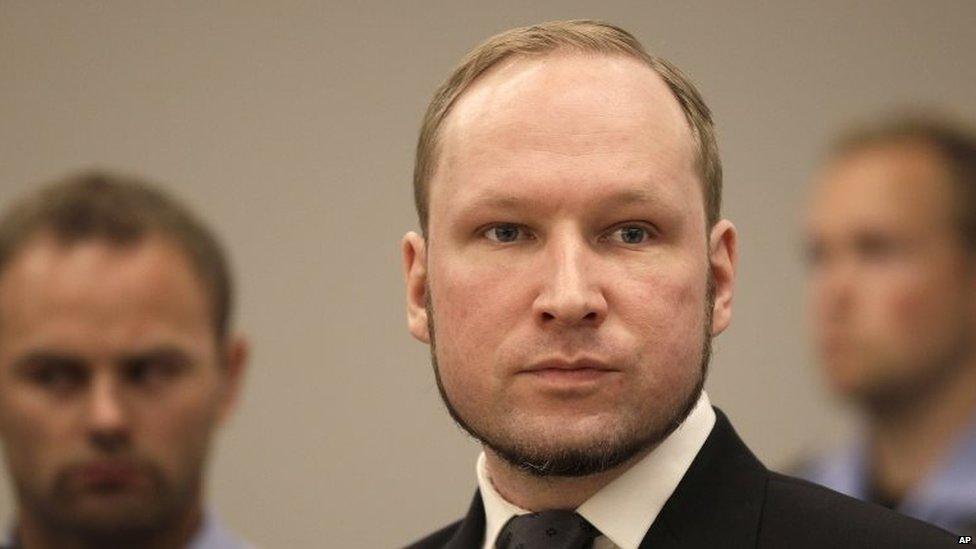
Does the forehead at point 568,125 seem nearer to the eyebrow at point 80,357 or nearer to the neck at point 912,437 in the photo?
the neck at point 912,437

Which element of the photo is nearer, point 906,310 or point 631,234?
point 631,234

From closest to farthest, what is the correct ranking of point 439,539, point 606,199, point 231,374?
point 606,199 < point 439,539 < point 231,374

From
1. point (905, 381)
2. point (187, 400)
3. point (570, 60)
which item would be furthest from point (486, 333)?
point (187, 400)

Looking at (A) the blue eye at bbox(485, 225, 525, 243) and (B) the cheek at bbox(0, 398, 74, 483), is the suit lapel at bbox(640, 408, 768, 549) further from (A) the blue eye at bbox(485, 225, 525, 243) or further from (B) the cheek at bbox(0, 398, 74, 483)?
(B) the cheek at bbox(0, 398, 74, 483)

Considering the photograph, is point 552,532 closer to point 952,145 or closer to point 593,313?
point 593,313

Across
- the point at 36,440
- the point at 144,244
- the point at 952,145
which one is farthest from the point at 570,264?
the point at 36,440

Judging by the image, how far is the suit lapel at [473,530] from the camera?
9.07 feet

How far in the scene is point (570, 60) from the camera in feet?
8.65

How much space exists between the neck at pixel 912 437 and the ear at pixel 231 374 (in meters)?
1.79

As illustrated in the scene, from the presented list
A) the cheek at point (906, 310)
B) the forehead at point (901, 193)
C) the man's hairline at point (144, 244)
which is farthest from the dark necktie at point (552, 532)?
the man's hairline at point (144, 244)

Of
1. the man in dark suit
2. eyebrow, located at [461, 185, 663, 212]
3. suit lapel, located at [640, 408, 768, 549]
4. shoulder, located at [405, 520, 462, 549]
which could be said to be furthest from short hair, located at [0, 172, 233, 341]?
suit lapel, located at [640, 408, 768, 549]

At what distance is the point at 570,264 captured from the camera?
8.06 ft

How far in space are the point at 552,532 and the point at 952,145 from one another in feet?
6.28

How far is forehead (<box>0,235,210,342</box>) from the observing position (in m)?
4.20
